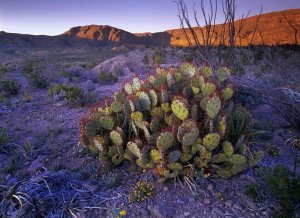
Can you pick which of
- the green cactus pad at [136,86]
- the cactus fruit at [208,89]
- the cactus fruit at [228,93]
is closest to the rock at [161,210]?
the cactus fruit at [208,89]

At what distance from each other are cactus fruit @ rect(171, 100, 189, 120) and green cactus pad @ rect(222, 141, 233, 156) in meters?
0.61

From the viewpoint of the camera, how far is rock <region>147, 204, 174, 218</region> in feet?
12.1

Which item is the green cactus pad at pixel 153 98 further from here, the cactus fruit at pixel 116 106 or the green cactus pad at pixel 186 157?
the green cactus pad at pixel 186 157

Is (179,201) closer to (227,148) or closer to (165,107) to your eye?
(227,148)

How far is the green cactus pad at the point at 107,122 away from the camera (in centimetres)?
480

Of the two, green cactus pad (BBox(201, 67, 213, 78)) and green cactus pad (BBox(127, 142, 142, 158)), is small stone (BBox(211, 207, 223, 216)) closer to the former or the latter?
green cactus pad (BBox(127, 142, 142, 158))

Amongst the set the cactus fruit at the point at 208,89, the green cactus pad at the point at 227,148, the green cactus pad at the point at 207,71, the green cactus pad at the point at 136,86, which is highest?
the green cactus pad at the point at 207,71

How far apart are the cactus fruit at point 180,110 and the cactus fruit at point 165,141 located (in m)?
0.36

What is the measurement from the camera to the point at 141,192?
157 inches

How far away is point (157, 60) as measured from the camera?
16172 millimetres

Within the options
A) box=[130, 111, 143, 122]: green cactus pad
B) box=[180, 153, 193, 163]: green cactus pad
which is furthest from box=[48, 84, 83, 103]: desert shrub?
box=[180, 153, 193, 163]: green cactus pad

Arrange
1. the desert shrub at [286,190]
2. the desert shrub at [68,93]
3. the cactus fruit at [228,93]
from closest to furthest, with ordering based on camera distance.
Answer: the desert shrub at [286,190], the cactus fruit at [228,93], the desert shrub at [68,93]

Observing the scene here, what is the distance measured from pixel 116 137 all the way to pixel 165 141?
86 cm

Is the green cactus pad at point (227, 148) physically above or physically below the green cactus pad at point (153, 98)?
below
